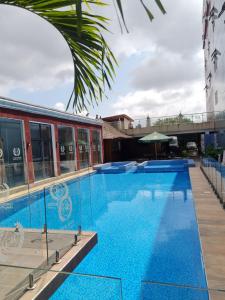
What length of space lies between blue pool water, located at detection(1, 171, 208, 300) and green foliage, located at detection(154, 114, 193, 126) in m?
14.9

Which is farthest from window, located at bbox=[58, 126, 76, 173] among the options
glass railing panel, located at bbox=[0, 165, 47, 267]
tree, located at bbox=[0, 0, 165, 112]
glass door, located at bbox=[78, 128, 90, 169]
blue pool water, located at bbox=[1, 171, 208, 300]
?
tree, located at bbox=[0, 0, 165, 112]

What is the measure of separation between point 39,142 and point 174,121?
13698 millimetres

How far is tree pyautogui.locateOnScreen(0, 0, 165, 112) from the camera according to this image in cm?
140

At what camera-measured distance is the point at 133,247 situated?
17.8ft

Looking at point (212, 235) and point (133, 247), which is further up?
point (212, 235)

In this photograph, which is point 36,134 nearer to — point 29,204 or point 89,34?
point 29,204

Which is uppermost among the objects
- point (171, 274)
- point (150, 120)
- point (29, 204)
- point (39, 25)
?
point (150, 120)

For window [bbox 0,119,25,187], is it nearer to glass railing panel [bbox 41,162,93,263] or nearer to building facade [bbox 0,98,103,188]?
building facade [bbox 0,98,103,188]

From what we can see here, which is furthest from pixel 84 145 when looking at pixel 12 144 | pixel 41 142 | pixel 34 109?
pixel 12 144

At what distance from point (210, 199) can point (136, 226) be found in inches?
96.7

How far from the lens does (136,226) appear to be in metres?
6.77

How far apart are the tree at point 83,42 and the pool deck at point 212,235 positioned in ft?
4.81

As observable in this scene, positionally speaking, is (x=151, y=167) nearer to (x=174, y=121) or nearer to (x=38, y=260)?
(x=174, y=121)

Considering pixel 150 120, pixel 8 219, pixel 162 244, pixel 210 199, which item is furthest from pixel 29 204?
pixel 150 120
